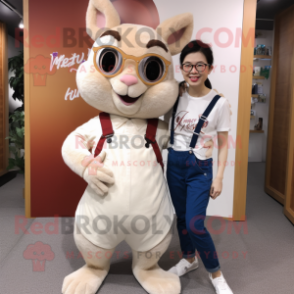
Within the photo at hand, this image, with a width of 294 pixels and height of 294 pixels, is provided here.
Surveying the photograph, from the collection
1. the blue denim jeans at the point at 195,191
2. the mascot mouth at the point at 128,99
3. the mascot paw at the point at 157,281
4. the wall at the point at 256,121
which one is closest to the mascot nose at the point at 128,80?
the mascot mouth at the point at 128,99

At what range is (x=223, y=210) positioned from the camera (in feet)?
9.40

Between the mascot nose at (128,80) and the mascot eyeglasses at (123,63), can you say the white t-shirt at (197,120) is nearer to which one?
the mascot eyeglasses at (123,63)

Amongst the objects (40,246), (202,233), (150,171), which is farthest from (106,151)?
(40,246)

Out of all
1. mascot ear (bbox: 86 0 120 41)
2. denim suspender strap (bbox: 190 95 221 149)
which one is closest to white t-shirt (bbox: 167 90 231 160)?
denim suspender strap (bbox: 190 95 221 149)

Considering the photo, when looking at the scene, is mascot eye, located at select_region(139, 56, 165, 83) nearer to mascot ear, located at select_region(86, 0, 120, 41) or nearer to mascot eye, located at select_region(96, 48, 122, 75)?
mascot eye, located at select_region(96, 48, 122, 75)

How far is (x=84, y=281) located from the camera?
171cm

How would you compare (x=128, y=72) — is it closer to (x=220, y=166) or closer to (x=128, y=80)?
(x=128, y=80)

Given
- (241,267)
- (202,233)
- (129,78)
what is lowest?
(241,267)

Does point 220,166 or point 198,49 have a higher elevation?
point 198,49

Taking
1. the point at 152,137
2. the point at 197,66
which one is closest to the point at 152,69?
the point at 197,66

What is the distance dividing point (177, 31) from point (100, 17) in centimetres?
46

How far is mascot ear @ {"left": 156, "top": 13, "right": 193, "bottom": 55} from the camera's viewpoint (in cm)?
171

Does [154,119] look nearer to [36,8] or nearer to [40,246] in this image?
[40,246]

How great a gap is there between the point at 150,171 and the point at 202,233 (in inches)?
17.6
